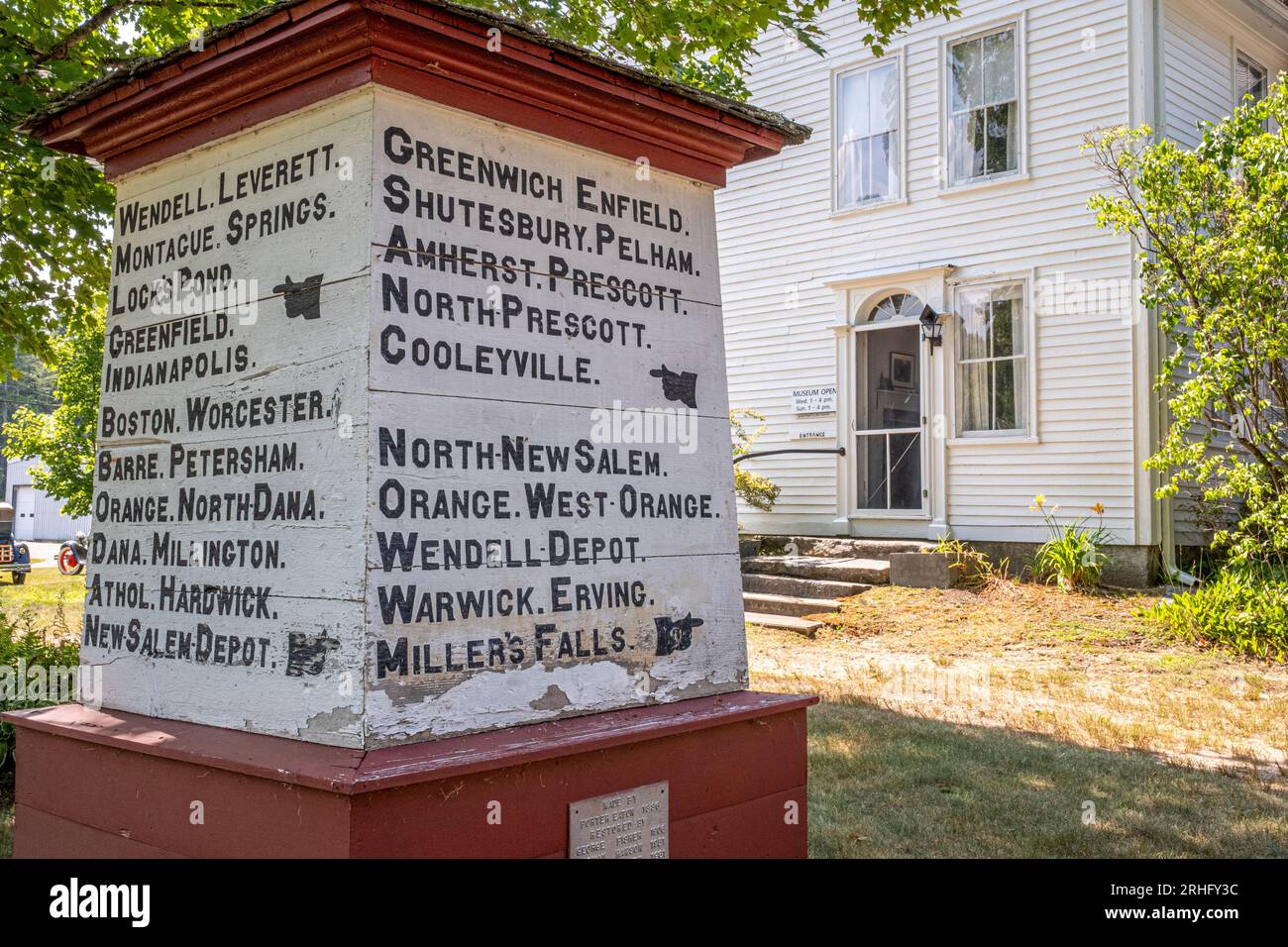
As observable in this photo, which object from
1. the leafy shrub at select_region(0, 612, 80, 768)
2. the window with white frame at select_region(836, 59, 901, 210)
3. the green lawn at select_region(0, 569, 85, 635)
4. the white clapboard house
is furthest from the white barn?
the leafy shrub at select_region(0, 612, 80, 768)

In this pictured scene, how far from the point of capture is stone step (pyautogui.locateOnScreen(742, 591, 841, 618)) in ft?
36.0

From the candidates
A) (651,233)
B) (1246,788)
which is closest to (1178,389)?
(1246,788)

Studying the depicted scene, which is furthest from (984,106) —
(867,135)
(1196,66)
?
(1196,66)

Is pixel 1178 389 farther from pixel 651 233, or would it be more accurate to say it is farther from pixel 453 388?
pixel 453 388

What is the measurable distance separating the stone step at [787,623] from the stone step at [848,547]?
6.27 feet

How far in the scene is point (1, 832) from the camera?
4969 millimetres

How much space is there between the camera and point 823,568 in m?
12.2

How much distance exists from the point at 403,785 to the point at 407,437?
804 millimetres

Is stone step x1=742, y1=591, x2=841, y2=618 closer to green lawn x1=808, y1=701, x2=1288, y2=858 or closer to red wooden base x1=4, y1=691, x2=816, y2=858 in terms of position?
green lawn x1=808, y1=701, x2=1288, y2=858

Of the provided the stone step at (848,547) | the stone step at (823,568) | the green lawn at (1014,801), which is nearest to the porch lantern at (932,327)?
the stone step at (848,547)

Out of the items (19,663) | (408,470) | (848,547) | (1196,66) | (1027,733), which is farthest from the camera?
(848,547)

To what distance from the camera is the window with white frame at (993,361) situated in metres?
12.3

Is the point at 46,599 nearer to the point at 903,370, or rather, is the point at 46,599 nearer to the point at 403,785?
the point at 903,370
